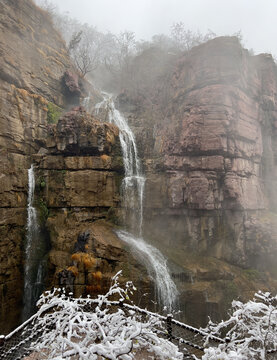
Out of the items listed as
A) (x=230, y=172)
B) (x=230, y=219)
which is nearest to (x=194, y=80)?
(x=230, y=172)

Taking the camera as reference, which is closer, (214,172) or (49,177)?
(214,172)

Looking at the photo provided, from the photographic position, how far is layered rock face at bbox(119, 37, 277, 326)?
16.1 m

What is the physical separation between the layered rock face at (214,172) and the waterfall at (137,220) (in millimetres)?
787

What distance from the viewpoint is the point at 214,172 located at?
16.4m

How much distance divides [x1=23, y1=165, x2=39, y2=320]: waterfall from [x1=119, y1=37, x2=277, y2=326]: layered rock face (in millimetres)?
7961

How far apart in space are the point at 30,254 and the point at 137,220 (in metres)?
7.67

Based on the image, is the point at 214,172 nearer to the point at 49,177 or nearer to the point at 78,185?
the point at 78,185

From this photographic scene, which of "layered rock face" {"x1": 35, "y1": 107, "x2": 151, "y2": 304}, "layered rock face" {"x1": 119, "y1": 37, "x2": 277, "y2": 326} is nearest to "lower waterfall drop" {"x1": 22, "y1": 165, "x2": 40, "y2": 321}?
"layered rock face" {"x1": 35, "y1": 107, "x2": 151, "y2": 304}

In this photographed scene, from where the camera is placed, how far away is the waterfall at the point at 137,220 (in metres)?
12.4

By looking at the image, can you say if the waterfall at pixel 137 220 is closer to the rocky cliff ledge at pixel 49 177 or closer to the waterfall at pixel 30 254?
the rocky cliff ledge at pixel 49 177

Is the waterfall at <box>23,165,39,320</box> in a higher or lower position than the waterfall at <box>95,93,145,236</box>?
lower

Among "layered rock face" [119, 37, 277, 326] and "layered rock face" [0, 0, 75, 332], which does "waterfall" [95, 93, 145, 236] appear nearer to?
"layered rock face" [119, 37, 277, 326]

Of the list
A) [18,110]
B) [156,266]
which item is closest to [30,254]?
[156,266]

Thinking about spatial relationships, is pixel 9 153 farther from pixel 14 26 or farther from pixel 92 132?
pixel 14 26
